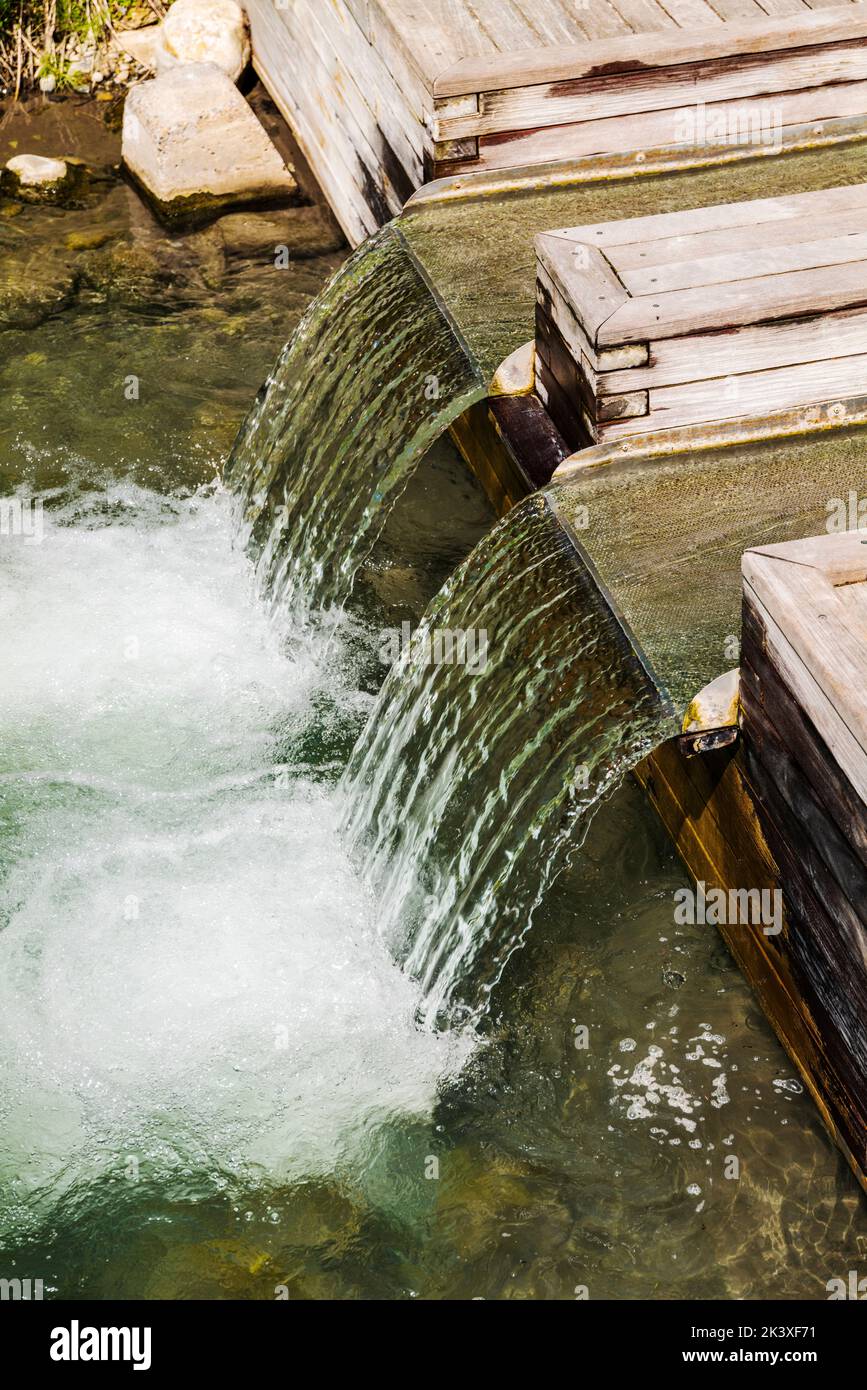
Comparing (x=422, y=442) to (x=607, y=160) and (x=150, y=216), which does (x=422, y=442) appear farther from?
(x=150, y=216)

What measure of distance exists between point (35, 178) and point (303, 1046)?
5.77 m

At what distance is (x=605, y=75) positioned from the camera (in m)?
5.69

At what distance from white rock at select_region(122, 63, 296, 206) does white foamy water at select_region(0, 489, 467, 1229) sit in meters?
2.83

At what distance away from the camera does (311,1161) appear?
4078 mm

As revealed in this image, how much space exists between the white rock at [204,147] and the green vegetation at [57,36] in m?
1.21

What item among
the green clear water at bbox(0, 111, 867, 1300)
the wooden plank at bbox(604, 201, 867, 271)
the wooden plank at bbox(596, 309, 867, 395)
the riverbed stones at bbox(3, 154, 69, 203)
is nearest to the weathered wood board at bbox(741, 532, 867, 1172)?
the green clear water at bbox(0, 111, 867, 1300)

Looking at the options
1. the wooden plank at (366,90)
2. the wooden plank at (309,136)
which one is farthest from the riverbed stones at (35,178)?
the wooden plank at (366,90)

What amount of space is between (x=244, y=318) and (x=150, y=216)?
3.84ft

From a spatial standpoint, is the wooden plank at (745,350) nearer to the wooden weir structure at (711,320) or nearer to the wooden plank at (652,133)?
the wooden weir structure at (711,320)

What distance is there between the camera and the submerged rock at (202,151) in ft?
26.0

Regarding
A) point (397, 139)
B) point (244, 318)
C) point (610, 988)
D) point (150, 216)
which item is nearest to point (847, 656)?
point (610, 988)

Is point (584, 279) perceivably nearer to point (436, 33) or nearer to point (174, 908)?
point (436, 33)

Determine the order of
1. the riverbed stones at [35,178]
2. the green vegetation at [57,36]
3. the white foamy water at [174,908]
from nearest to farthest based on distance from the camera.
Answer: the white foamy water at [174,908], the riverbed stones at [35,178], the green vegetation at [57,36]

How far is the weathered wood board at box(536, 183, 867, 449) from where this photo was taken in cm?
450
